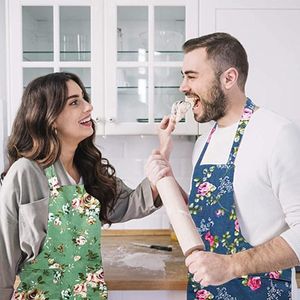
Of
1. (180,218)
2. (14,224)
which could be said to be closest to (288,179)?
(180,218)

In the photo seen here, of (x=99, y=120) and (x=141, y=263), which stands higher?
(x=99, y=120)

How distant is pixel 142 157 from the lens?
2479 mm

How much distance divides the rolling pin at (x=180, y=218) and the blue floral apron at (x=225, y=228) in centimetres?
22

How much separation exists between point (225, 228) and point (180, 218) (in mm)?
295

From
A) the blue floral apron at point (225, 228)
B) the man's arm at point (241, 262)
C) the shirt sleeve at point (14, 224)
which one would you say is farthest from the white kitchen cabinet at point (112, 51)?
the man's arm at point (241, 262)

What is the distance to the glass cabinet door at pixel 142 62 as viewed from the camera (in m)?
2.13

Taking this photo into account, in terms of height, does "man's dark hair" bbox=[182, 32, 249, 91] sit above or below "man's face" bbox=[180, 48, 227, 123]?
above

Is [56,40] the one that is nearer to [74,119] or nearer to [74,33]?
[74,33]

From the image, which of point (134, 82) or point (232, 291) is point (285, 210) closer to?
point (232, 291)

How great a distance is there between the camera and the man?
134cm

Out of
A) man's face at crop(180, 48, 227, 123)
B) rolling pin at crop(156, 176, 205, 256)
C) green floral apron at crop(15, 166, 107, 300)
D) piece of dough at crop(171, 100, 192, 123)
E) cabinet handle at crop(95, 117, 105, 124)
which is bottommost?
green floral apron at crop(15, 166, 107, 300)

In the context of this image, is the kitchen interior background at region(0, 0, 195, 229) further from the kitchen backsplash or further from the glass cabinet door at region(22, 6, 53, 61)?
the glass cabinet door at region(22, 6, 53, 61)

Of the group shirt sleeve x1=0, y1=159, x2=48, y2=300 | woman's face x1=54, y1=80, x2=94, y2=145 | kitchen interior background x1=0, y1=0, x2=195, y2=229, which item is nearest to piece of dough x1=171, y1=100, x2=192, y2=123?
woman's face x1=54, y1=80, x2=94, y2=145

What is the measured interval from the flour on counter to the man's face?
0.58m
